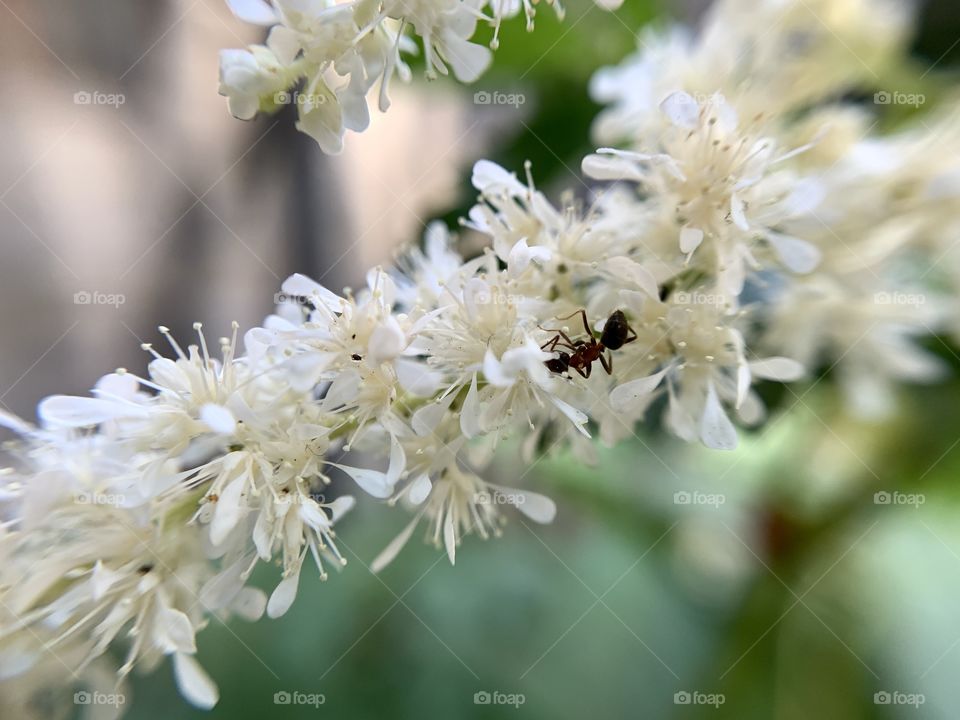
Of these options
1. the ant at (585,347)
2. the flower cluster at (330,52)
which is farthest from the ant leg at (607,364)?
the flower cluster at (330,52)

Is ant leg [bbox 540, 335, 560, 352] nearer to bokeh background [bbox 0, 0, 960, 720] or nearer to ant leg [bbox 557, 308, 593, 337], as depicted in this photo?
ant leg [bbox 557, 308, 593, 337]

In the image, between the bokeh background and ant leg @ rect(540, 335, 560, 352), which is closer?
ant leg @ rect(540, 335, 560, 352)

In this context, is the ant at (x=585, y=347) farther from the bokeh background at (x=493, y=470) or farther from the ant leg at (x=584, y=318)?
the bokeh background at (x=493, y=470)

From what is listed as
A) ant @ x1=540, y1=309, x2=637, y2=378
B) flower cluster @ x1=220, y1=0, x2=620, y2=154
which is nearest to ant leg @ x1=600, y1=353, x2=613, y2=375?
ant @ x1=540, y1=309, x2=637, y2=378

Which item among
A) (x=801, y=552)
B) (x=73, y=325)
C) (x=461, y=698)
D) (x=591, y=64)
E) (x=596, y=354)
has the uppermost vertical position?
(x=591, y=64)

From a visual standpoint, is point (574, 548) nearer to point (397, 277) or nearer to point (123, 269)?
point (397, 277)

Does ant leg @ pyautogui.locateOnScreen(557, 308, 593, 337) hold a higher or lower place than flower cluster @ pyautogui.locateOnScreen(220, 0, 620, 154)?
lower

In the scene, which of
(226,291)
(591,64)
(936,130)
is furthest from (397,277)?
(226,291)

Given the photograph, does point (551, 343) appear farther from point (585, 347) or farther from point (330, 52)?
point (330, 52)
